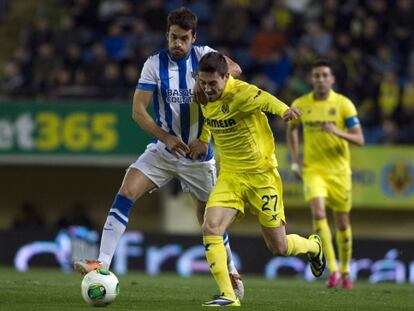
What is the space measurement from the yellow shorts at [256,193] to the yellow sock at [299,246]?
404mm

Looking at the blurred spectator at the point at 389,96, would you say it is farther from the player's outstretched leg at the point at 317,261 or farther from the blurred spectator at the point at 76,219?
the player's outstretched leg at the point at 317,261

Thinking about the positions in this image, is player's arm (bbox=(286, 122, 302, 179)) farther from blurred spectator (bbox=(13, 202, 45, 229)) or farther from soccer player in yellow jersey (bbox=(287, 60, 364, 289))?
Answer: blurred spectator (bbox=(13, 202, 45, 229))

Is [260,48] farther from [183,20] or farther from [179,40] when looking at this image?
[183,20]

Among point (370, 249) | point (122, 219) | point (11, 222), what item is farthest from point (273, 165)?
point (11, 222)

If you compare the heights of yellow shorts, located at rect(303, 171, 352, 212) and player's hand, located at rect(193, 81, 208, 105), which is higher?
player's hand, located at rect(193, 81, 208, 105)

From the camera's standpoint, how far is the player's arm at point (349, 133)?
534 inches

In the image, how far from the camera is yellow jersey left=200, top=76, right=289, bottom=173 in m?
10.1

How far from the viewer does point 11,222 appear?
24.5 meters

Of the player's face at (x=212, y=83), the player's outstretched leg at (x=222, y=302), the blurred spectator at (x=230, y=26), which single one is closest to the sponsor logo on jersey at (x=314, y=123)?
the player's face at (x=212, y=83)

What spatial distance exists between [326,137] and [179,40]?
13.8ft

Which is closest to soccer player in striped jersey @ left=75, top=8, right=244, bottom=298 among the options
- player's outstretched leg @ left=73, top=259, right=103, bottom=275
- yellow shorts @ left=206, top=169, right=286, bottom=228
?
player's outstretched leg @ left=73, top=259, right=103, bottom=275

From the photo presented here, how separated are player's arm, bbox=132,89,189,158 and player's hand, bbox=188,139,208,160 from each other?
0.49ft

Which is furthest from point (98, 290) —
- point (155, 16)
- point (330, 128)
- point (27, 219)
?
point (155, 16)

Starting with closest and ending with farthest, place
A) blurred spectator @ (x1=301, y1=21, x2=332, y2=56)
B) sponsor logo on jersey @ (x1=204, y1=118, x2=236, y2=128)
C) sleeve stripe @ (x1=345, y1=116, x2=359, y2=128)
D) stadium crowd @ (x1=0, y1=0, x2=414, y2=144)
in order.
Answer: sponsor logo on jersey @ (x1=204, y1=118, x2=236, y2=128), sleeve stripe @ (x1=345, y1=116, x2=359, y2=128), stadium crowd @ (x1=0, y1=0, x2=414, y2=144), blurred spectator @ (x1=301, y1=21, x2=332, y2=56)
